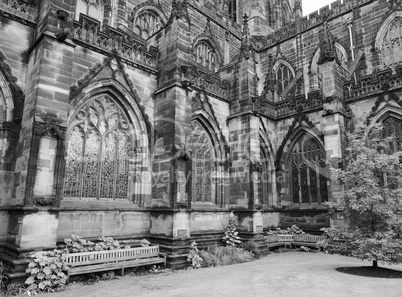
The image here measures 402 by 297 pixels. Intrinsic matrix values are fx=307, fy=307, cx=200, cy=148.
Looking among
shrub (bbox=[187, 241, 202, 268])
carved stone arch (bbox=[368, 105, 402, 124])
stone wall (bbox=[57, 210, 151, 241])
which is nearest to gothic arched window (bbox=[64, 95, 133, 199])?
stone wall (bbox=[57, 210, 151, 241])

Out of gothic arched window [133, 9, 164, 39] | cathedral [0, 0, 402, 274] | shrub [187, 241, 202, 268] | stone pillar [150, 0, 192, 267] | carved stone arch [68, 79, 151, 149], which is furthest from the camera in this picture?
gothic arched window [133, 9, 164, 39]

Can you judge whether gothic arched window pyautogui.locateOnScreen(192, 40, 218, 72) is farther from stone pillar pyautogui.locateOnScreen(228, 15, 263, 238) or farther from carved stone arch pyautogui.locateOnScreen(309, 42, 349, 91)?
carved stone arch pyautogui.locateOnScreen(309, 42, 349, 91)

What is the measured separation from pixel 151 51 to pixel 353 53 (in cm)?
1488

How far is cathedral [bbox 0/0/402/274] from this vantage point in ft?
29.0

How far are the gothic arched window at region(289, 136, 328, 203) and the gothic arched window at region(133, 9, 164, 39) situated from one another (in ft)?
Answer: 35.1

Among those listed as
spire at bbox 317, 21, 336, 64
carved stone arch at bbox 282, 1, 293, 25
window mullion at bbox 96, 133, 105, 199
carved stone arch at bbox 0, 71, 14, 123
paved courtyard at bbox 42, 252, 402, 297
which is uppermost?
carved stone arch at bbox 282, 1, 293, 25

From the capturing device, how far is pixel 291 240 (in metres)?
15.5

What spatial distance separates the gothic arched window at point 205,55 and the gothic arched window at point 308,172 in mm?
8754

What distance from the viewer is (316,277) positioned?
8.70 meters

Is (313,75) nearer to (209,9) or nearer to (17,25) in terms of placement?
(209,9)

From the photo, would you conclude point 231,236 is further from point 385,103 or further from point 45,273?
point 385,103

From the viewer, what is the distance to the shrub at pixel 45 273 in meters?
7.43

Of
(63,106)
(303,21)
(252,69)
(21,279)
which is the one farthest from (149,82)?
(303,21)

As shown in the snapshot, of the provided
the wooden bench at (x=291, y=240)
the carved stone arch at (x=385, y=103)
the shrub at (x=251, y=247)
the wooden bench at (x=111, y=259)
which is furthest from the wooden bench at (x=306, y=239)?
the wooden bench at (x=111, y=259)
